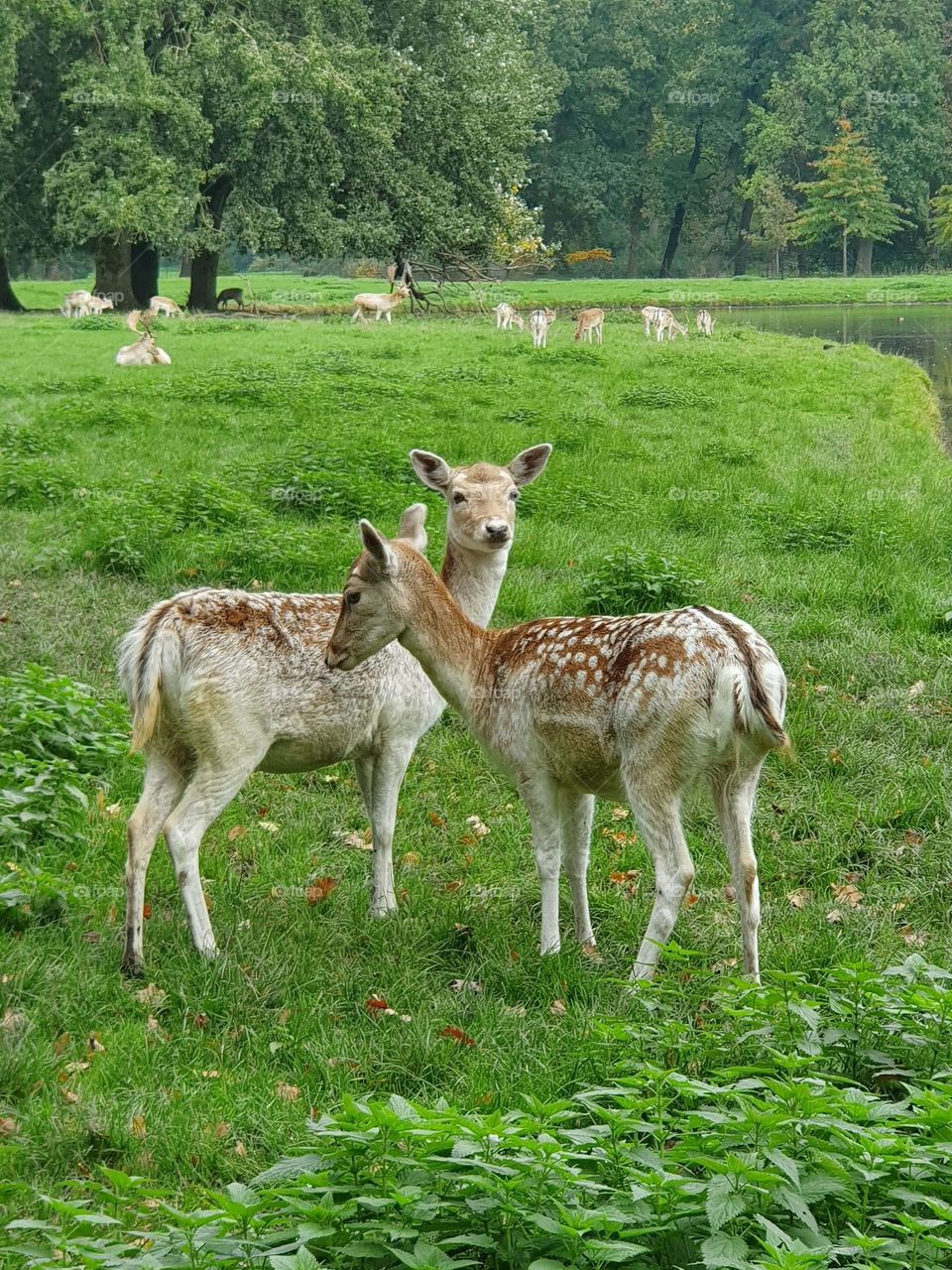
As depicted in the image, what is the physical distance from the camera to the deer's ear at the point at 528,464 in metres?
6.87

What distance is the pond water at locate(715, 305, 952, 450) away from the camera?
2697cm

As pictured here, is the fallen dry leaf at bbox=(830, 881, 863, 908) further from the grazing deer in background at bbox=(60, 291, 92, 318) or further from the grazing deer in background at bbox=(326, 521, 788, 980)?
the grazing deer in background at bbox=(60, 291, 92, 318)

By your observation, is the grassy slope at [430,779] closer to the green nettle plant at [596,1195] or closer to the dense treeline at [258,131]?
the green nettle plant at [596,1195]

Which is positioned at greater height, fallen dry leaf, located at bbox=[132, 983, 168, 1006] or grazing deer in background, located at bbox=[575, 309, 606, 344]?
grazing deer in background, located at bbox=[575, 309, 606, 344]

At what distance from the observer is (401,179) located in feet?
119

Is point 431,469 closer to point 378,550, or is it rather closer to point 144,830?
point 378,550

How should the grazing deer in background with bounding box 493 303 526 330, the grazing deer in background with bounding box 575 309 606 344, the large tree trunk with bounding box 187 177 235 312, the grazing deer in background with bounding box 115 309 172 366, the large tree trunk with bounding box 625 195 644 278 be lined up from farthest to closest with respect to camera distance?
the large tree trunk with bounding box 625 195 644 278 → the large tree trunk with bounding box 187 177 235 312 → the grazing deer in background with bounding box 493 303 526 330 → the grazing deer in background with bounding box 575 309 606 344 → the grazing deer in background with bounding box 115 309 172 366

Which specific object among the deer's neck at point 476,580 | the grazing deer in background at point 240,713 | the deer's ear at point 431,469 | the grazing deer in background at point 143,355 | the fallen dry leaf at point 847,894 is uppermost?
the grazing deer in background at point 143,355

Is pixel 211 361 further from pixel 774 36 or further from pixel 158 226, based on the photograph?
pixel 774 36

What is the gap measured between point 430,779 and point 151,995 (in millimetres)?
2394

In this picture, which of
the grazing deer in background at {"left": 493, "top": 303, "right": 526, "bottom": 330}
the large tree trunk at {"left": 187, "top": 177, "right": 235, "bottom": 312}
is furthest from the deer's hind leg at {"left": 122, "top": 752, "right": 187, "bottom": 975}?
the large tree trunk at {"left": 187, "top": 177, "right": 235, "bottom": 312}

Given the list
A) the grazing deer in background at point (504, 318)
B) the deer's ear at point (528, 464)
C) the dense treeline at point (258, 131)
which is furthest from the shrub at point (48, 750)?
the grazing deer in background at point (504, 318)

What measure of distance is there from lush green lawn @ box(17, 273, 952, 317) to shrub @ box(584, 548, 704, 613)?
33.2 metres

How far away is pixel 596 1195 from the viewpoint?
2.97 m
